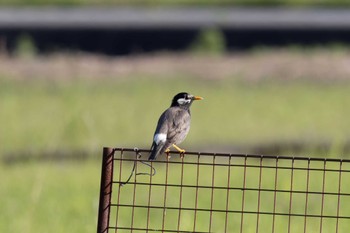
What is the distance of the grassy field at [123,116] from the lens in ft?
54.7

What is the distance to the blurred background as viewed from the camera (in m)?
18.5

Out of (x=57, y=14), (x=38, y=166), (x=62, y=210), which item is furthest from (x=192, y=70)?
(x=62, y=210)

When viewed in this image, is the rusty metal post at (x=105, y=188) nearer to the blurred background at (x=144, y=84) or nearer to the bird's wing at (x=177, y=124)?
the bird's wing at (x=177, y=124)

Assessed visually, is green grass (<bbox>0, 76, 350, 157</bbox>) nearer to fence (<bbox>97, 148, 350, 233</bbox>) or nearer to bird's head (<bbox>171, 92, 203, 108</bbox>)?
fence (<bbox>97, 148, 350, 233</bbox>)

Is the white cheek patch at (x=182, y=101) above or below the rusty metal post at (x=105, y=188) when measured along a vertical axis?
above

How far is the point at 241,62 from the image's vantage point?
105 feet

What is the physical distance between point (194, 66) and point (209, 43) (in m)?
2.26

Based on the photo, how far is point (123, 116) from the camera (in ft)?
84.2

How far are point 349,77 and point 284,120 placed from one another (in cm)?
558

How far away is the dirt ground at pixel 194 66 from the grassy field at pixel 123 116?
0.07m

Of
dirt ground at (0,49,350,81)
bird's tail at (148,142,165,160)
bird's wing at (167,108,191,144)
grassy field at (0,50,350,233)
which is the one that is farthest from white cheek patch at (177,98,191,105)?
dirt ground at (0,49,350,81)

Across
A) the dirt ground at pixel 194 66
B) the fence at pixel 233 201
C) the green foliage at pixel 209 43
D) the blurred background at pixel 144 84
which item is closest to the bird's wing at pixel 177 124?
the fence at pixel 233 201

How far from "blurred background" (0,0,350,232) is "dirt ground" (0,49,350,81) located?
4 cm

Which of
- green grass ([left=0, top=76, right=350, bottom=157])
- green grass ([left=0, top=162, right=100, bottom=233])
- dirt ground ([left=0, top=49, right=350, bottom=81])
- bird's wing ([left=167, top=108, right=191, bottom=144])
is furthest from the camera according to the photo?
dirt ground ([left=0, top=49, right=350, bottom=81])
